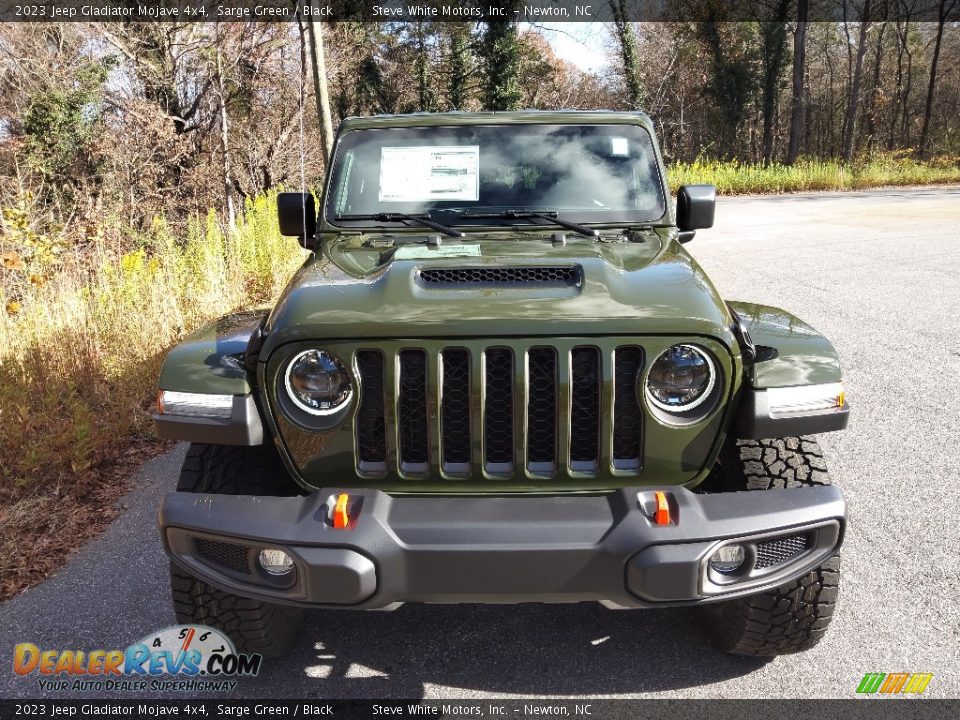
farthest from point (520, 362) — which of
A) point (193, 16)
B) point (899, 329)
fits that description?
point (193, 16)

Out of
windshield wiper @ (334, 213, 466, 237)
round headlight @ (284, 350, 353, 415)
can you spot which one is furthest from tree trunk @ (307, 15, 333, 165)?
round headlight @ (284, 350, 353, 415)

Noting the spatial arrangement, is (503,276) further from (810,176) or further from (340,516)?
(810,176)

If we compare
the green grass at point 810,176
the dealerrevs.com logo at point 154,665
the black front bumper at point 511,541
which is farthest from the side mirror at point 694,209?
the green grass at point 810,176

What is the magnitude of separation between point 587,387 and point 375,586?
31.5 inches

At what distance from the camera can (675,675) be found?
2.61m

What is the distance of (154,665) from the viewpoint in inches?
106

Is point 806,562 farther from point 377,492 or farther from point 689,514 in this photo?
point 377,492

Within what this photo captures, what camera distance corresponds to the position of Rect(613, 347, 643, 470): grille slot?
219 centimetres

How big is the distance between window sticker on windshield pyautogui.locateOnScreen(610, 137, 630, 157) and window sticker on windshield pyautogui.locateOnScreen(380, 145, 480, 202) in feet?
2.03

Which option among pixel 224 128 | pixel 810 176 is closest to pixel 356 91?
pixel 224 128

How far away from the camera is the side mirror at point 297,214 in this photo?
3.53 m

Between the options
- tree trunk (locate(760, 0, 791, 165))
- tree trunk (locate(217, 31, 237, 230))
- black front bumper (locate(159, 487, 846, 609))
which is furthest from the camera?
tree trunk (locate(760, 0, 791, 165))

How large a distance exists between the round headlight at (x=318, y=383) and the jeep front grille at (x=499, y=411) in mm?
62

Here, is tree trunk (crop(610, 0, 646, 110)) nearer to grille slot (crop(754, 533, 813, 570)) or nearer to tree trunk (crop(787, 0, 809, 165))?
tree trunk (crop(787, 0, 809, 165))
